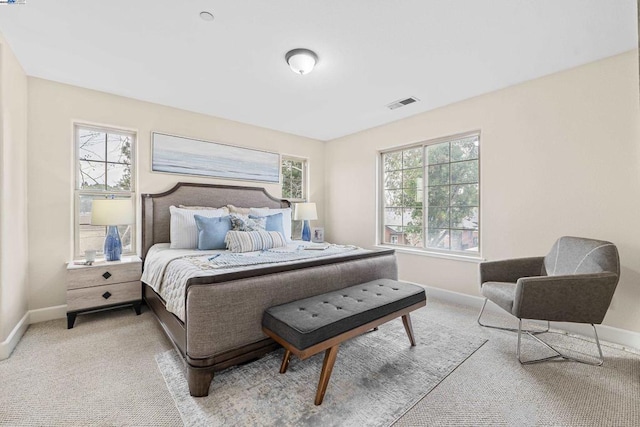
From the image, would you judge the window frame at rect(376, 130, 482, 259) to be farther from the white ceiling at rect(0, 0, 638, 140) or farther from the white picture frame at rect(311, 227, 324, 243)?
the white picture frame at rect(311, 227, 324, 243)

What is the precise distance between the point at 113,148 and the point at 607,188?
509 cm

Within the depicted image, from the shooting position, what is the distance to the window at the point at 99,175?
10.1 ft

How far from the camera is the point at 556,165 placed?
2.68m

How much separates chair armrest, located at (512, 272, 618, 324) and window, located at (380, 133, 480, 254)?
125 centimetres

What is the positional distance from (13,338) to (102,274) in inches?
28.9

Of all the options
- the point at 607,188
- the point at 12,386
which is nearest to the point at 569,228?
the point at 607,188

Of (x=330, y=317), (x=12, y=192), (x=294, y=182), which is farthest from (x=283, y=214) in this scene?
(x=12, y=192)

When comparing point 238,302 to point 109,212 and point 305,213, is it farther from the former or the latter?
point 305,213

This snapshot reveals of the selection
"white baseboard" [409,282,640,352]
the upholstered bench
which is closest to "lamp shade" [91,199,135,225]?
the upholstered bench

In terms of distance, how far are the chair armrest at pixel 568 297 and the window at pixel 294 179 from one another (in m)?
3.52

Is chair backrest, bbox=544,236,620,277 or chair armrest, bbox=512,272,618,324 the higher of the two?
chair backrest, bbox=544,236,620,277

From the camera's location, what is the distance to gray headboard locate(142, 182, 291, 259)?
10.9 feet

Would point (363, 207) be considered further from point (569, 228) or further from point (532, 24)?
point (532, 24)

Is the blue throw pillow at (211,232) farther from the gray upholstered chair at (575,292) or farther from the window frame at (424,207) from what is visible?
the gray upholstered chair at (575,292)
